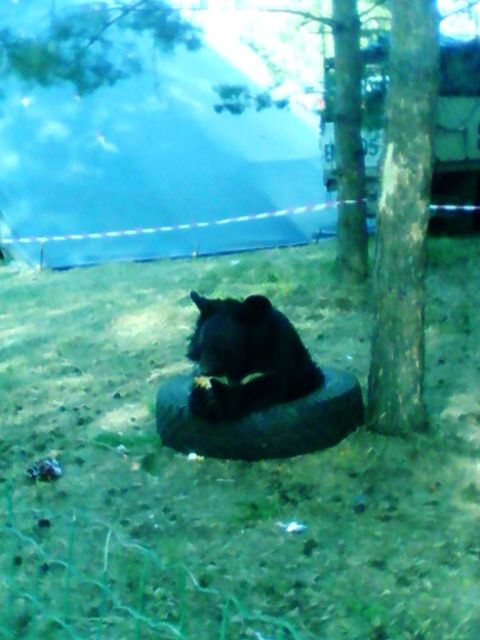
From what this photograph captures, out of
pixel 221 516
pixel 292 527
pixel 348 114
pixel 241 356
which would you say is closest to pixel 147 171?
pixel 348 114

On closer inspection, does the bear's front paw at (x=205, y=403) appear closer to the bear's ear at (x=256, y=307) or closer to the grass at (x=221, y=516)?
the grass at (x=221, y=516)

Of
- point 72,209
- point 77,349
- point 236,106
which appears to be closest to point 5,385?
point 77,349

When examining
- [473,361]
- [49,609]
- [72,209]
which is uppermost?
[72,209]

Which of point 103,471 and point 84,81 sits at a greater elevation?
point 84,81

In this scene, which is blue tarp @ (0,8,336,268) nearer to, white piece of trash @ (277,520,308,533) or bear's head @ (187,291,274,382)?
bear's head @ (187,291,274,382)

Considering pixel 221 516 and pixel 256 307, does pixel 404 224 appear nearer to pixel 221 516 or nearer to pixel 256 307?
pixel 256 307

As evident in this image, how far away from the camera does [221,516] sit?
17.7 feet

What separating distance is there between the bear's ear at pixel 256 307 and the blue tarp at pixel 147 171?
928cm

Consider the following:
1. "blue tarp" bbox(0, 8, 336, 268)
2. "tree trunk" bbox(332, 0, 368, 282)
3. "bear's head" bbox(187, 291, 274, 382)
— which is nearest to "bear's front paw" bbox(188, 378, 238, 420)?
"bear's head" bbox(187, 291, 274, 382)

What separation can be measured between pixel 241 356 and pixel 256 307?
1.04 ft

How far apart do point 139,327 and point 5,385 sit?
2.13 metres

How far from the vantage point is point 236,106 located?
12281mm

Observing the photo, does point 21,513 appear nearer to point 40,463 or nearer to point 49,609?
point 40,463

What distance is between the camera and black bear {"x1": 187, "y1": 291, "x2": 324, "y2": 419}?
5.86 m
